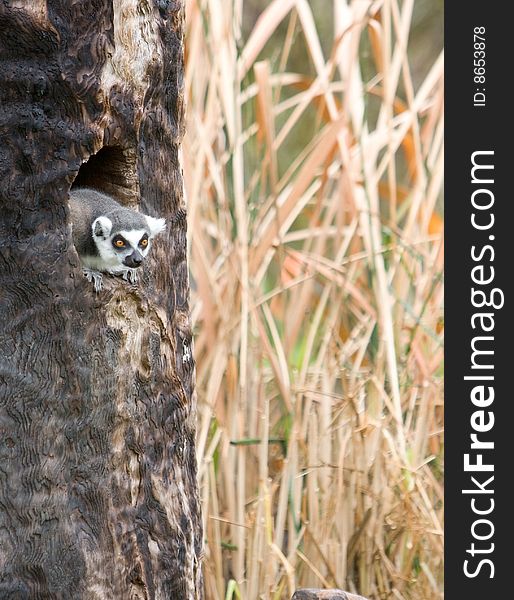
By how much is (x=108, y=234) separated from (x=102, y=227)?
4 cm

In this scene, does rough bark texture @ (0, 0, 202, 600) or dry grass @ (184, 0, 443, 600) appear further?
dry grass @ (184, 0, 443, 600)

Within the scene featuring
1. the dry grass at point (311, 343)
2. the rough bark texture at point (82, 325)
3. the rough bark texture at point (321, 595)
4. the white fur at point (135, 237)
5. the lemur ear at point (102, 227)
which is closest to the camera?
the rough bark texture at point (82, 325)

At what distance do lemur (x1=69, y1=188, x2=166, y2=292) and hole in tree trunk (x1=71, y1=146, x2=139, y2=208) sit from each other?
0.10 feet

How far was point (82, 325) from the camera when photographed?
2.09 metres

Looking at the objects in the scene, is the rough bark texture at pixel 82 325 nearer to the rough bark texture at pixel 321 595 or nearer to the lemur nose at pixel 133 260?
the lemur nose at pixel 133 260

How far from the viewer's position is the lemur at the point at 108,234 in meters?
2.14

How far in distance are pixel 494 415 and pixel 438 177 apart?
0.93 m

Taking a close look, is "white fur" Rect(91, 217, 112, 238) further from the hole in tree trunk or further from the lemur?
the hole in tree trunk

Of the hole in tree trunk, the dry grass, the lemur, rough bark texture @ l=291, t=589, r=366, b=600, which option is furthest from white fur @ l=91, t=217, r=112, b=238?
rough bark texture @ l=291, t=589, r=366, b=600

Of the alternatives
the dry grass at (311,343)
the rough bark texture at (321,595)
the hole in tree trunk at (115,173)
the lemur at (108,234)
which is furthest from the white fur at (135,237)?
the rough bark texture at (321,595)

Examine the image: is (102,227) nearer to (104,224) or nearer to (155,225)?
(104,224)

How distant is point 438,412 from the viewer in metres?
3.46

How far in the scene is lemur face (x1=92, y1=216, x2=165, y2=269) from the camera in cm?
212

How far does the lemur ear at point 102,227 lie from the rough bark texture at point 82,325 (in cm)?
10
